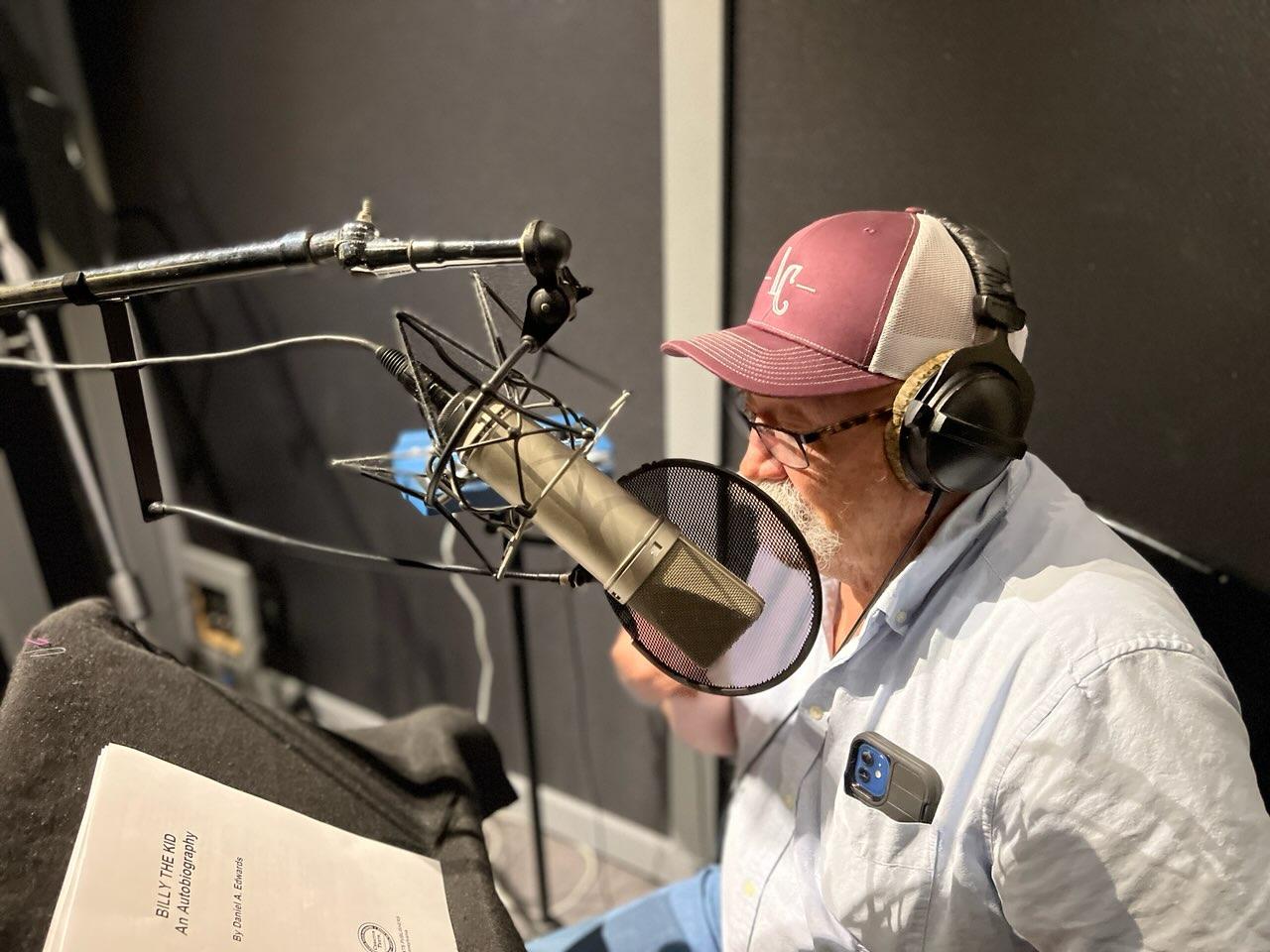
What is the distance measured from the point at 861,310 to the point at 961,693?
355 mm

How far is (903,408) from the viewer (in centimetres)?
65

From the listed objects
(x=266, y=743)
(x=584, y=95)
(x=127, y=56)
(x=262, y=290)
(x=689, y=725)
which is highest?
(x=127, y=56)

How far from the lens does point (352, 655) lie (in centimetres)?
194

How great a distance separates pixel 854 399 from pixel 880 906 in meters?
0.48

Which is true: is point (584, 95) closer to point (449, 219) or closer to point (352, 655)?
point (449, 219)

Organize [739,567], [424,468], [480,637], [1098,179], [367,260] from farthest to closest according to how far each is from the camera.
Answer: [480,637] → [424,468] → [1098,179] → [739,567] → [367,260]

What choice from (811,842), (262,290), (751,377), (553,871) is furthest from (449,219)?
(553,871)

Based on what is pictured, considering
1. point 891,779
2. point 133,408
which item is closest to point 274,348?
point 133,408

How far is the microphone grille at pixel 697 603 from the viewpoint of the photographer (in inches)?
21.5

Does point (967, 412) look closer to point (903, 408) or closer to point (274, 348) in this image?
point (903, 408)

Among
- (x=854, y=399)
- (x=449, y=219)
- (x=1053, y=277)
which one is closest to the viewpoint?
(x=854, y=399)

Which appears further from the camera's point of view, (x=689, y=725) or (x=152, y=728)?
(x=689, y=725)

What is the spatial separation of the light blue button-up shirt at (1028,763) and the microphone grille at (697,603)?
231mm

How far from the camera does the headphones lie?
0.61 metres
